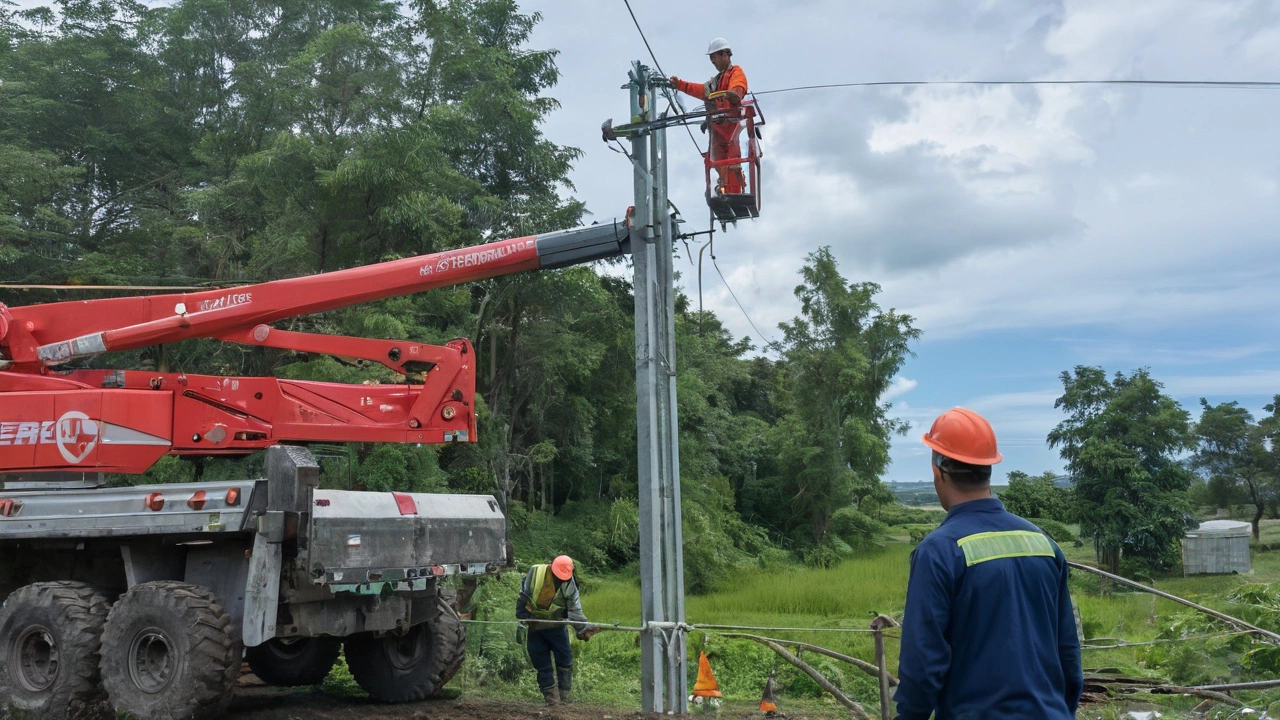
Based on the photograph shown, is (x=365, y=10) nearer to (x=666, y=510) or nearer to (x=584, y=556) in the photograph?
(x=584, y=556)

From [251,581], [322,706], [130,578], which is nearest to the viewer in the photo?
[251,581]

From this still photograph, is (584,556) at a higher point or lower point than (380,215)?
lower

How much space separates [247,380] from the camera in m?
9.28

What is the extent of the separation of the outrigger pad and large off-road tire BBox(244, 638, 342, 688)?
5.38 metres

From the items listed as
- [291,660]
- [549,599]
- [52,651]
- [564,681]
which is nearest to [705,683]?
[564,681]

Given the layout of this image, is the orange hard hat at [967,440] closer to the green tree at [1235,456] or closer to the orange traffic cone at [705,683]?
the orange traffic cone at [705,683]

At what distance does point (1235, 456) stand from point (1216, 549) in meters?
9.65

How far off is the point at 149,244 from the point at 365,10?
33.3ft

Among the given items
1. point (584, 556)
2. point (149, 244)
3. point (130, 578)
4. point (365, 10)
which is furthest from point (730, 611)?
point (365, 10)

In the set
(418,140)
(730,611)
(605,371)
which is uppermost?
(418,140)

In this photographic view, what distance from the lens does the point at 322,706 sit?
8734 millimetres

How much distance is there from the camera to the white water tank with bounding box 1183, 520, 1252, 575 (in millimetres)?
29500

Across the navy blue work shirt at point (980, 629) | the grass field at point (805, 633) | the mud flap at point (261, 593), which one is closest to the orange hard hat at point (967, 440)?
the navy blue work shirt at point (980, 629)

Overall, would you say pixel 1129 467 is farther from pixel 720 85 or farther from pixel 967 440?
pixel 967 440
